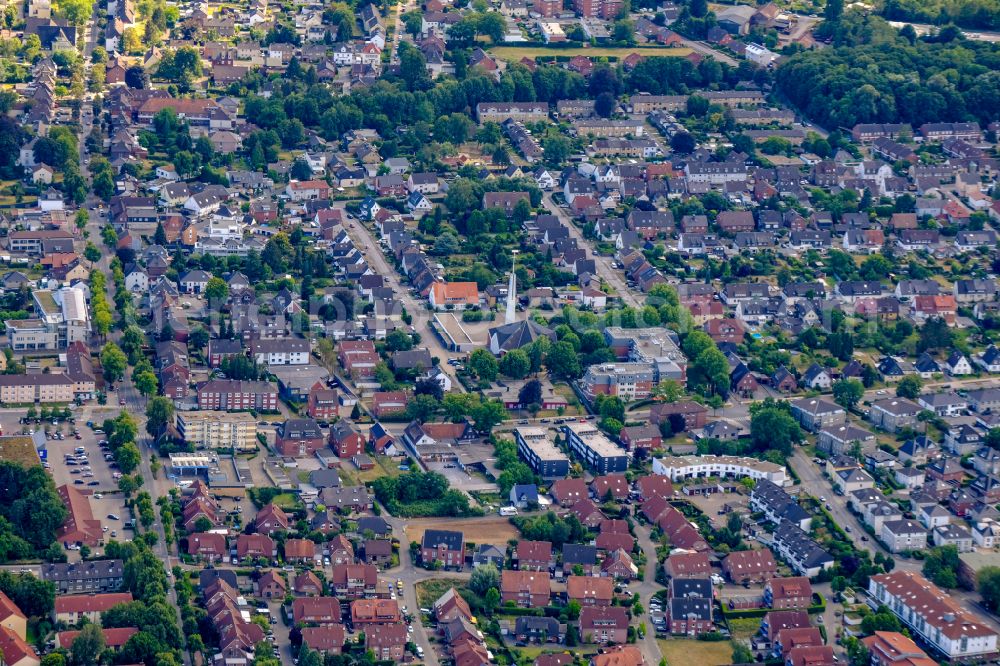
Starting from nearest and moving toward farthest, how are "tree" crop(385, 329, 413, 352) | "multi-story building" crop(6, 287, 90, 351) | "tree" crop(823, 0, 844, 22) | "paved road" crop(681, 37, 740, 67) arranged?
"multi-story building" crop(6, 287, 90, 351) < "tree" crop(385, 329, 413, 352) < "paved road" crop(681, 37, 740, 67) < "tree" crop(823, 0, 844, 22)

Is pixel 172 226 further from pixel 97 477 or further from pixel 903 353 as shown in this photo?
pixel 903 353

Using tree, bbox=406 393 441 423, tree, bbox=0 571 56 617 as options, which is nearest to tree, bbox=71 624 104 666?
tree, bbox=0 571 56 617

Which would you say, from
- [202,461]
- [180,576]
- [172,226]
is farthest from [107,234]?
[180,576]

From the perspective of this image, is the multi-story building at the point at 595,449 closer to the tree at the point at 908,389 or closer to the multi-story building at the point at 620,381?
the multi-story building at the point at 620,381

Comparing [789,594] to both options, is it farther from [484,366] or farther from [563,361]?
[484,366]

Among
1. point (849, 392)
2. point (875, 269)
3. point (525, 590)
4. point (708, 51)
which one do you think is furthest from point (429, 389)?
point (708, 51)

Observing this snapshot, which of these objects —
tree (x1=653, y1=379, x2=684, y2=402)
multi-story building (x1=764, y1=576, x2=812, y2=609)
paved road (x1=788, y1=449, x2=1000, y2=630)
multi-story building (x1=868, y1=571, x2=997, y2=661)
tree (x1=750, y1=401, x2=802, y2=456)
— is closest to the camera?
multi-story building (x1=868, y1=571, x2=997, y2=661)

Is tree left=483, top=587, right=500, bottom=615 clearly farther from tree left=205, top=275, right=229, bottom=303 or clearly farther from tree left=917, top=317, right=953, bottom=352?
tree left=917, top=317, right=953, bottom=352

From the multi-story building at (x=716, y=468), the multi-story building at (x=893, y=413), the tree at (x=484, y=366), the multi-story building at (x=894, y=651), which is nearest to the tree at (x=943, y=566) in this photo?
the multi-story building at (x=894, y=651)
